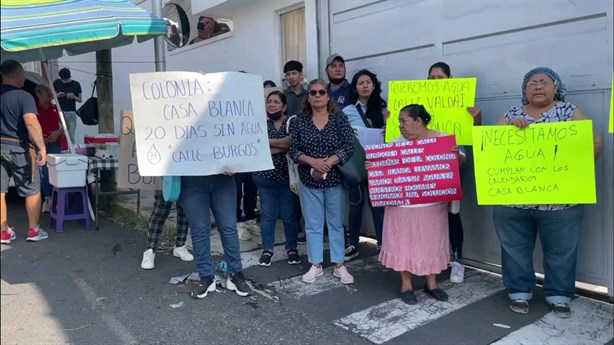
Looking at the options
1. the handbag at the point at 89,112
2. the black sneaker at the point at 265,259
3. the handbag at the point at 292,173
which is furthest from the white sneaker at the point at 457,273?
the handbag at the point at 89,112

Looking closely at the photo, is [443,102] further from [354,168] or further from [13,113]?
[13,113]

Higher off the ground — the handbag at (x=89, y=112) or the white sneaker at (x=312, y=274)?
the handbag at (x=89, y=112)

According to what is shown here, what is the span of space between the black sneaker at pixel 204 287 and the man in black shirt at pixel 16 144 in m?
2.22

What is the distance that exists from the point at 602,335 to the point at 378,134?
240 cm

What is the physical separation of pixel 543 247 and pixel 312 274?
1.92 metres

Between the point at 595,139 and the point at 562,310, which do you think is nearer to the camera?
the point at 595,139

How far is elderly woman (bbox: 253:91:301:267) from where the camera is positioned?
4.88 meters

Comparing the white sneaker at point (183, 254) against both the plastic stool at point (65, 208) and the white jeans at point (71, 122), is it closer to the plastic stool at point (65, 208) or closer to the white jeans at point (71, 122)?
the plastic stool at point (65, 208)

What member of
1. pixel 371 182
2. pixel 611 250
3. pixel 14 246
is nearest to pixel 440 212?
pixel 371 182

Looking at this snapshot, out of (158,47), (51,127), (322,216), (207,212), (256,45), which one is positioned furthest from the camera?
(256,45)

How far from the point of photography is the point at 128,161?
17.3 ft

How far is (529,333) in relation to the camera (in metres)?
3.52

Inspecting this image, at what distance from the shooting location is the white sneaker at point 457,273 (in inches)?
178

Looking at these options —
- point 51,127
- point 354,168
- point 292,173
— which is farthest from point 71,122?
point 354,168
